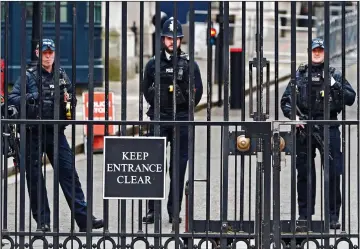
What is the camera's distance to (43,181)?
9609 millimetres

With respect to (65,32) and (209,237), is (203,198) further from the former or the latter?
(65,32)

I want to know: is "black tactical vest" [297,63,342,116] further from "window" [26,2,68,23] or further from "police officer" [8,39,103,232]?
"window" [26,2,68,23]

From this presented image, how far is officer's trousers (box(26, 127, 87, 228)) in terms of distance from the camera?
31.2ft

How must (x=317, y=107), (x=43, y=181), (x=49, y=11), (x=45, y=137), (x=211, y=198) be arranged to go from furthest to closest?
(x=49, y=11), (x=211, y=198), (x=317, y=107), (x=43, y=181), (x=45, y=137)

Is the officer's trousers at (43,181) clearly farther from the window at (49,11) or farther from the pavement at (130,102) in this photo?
the window at (49,11)

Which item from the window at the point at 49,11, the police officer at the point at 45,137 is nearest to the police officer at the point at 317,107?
the police officer at the point at 45,137

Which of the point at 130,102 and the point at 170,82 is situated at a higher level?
the point at 170,82

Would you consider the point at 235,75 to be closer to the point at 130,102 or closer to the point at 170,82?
the point at 130,102

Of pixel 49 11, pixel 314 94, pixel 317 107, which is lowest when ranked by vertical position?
pixel 317 107

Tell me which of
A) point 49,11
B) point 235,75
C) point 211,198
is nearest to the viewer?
point 211,198

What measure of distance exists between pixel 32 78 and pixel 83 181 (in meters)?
4.90

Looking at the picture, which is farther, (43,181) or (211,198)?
(211,198)

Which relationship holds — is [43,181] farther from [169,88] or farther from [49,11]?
[49,11]

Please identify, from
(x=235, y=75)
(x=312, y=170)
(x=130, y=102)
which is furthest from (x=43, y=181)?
(x=130, y=102)
